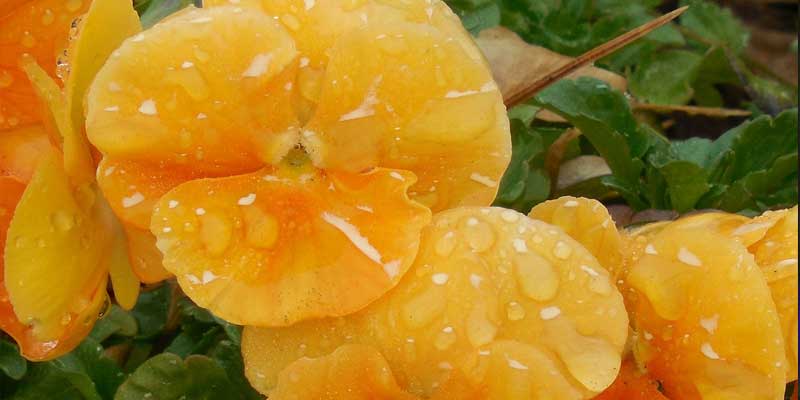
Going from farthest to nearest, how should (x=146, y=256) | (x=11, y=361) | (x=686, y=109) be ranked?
1. (x=686, y=109)
2. (x=11, y=361)
3. (x=146, y=256)

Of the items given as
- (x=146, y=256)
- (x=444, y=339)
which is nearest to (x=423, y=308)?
(x=444, y=339)

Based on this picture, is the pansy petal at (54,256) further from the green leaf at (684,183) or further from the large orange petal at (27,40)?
the green leaf at (684,183)

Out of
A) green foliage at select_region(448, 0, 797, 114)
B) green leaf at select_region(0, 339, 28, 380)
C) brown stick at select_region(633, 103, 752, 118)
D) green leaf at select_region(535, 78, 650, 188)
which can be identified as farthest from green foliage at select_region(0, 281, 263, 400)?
brown stick at select_region(633, 103, 752, 118)

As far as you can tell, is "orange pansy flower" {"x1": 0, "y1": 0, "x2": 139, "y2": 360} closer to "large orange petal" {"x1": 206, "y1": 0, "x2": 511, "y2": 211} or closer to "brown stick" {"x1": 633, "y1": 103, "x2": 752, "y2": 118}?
"large orange petal" {"x1": 206, "y1": 0, "x2": 511, "y2": 211}

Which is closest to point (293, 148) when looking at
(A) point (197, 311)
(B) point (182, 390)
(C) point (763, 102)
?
(B) point (182, 390)

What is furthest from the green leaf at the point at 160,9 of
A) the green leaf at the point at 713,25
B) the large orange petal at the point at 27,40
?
the green leaf at the point at 713,25

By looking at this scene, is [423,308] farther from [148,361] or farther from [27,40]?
[27,40]
